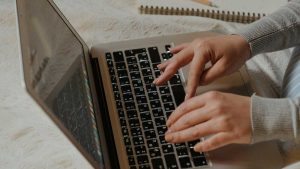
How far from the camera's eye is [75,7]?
91cm

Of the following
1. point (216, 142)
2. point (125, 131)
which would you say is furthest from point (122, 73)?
point (216, 142)

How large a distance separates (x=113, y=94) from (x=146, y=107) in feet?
0.19

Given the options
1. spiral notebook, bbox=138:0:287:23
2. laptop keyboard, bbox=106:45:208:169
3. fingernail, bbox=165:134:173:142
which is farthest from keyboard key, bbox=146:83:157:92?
spiral notebook, bbox=138:0:287:23

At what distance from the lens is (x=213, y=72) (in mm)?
714

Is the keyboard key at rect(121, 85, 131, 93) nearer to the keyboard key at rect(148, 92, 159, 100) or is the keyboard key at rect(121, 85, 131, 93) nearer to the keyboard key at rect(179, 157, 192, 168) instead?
the keyboard key at rect(148, 92, 159, 100)

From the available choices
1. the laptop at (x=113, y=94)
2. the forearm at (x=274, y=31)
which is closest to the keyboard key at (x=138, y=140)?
the laptop at (x=113, y=94)

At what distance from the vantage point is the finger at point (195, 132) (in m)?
0.63

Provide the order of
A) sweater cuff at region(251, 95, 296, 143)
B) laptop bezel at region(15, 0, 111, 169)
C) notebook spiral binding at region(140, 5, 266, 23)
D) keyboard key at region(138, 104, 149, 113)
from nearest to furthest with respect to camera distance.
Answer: laptop bezel at region(15, 0, 111, 169) → sweater cuff at region(251, 95, 296, 143) → keyboard key at region(138, 104, 149, 113) → notebook spiral binding at region(140, 5, 266, 23)

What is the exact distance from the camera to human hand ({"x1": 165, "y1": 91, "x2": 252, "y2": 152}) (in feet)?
2.05

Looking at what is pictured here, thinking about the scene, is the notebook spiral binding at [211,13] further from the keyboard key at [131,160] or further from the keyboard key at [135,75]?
the keyboard key at [131,160]

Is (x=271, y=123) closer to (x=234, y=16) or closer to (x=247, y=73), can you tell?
(x=247, y=73)

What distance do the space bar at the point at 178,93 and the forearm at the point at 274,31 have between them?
5.1 inches

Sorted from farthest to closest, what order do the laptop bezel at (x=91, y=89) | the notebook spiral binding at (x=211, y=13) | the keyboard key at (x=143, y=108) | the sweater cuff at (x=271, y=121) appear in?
the notebook spiral binding at (x=211, y=13)
the keyboard key at (x=143, y=108)
the sweater cuff at (x=271, y=121)
the laptop bezel at (x=91, y=89)

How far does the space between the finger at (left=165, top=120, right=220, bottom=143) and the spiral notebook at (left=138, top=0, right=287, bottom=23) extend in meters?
0.33
